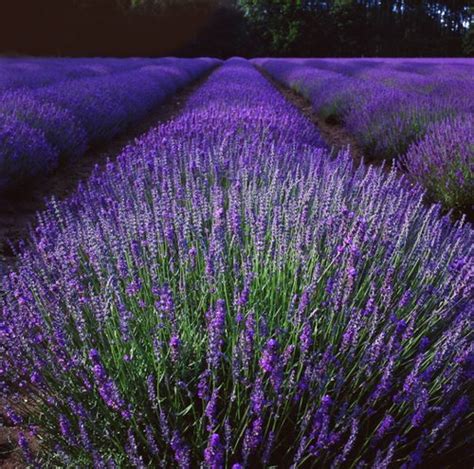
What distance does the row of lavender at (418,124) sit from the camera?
3.82m

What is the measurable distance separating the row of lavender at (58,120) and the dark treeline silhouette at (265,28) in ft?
82.5

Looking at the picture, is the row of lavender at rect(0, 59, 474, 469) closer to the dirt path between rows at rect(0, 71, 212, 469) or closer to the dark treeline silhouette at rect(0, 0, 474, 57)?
the dirt path between rows at rect(0, 71, 212, 469)

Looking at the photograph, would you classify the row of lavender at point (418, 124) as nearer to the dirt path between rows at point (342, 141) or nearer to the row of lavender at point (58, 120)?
the dirt path between rows at point (342, 141)

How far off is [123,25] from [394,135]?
3118 centimetres

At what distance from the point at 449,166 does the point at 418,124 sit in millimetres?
1659

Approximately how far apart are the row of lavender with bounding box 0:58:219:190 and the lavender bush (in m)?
3.10

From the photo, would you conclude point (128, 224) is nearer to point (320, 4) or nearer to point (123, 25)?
point (123, 25)

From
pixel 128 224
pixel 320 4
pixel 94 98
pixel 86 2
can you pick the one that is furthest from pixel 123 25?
pixel 128 224

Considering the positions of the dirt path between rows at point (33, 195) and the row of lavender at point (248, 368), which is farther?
the dirt path between rows at point (33, 195)

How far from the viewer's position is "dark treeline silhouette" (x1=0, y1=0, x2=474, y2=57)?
31312 millimetres

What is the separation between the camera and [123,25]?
3244 centimetres

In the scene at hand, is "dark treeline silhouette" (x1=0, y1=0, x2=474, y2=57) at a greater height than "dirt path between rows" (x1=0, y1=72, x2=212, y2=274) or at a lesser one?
greater

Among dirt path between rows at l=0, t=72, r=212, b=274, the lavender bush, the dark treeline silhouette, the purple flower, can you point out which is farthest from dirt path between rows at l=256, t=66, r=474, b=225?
the dark treeline silhouette

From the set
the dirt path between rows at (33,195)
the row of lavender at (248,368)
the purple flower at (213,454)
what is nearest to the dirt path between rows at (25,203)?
the dirt path between rows at (33,195)
